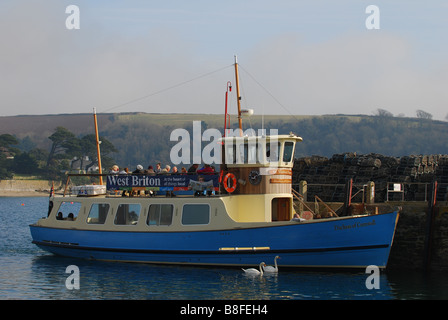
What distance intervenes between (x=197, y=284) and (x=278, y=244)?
141 inches

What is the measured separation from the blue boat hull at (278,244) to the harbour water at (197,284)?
1.48ft

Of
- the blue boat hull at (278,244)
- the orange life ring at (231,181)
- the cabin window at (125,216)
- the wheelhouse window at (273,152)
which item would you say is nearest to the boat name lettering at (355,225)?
the blue boat hull at (278,244)

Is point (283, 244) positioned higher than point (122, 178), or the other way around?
point (122, 178)

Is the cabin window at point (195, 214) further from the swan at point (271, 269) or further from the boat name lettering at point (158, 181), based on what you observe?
the swan at point (271, 269)

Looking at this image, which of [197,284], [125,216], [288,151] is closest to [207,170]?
[288,151]

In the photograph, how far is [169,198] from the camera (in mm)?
25781

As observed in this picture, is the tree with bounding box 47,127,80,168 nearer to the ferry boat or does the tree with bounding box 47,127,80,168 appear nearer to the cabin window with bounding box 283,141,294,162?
the ferry boat

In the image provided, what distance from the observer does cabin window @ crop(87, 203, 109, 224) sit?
27.2 m

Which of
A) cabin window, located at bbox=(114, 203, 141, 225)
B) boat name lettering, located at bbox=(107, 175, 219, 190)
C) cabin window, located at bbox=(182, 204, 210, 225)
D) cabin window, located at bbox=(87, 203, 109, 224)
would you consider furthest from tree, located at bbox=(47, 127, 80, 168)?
cabin window, located at bbox=(182, 204, 210, 225)

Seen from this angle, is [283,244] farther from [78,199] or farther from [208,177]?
[78,199]

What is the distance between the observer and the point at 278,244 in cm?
2377

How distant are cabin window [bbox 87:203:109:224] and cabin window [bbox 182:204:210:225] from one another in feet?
13.2
